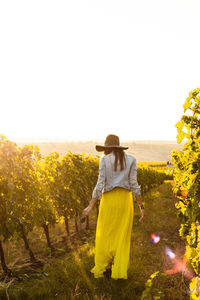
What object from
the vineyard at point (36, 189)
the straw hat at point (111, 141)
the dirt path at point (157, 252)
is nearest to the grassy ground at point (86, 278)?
the dirt path at point (157, 252)

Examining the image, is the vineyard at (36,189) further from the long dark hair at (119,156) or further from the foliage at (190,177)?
the foliage at (190,177)

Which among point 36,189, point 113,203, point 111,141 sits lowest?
point 36,189

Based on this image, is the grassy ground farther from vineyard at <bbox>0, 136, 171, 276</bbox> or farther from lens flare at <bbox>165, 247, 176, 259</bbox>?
vineyard at <bbox>0, 136, 171, 276</bbox>

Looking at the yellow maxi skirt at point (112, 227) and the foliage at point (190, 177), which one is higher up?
the foliage at point (190, 177)

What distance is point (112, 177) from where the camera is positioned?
3859 millimetres

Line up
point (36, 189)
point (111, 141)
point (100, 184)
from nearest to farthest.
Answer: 1. point (100, 184)
2. point (111, 141)
3. point (36, 189)

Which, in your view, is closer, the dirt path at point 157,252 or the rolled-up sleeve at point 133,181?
the dirt path at point 157,252

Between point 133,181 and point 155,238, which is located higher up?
point 133,181

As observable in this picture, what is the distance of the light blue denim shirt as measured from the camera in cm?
382

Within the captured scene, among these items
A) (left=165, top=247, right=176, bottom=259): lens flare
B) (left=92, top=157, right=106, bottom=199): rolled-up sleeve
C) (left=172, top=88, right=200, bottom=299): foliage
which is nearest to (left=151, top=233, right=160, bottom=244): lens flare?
(left=165, top=247, right=176, bottom=259): lens flare

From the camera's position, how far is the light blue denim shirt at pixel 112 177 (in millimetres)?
3818

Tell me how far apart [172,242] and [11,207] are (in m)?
4.54

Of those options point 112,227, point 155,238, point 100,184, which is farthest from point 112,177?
point 155,238

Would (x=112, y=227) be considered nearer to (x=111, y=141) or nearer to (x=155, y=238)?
(x=111, y=141)
